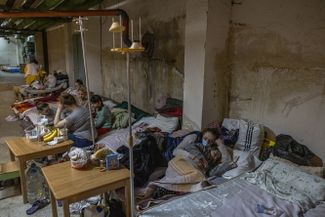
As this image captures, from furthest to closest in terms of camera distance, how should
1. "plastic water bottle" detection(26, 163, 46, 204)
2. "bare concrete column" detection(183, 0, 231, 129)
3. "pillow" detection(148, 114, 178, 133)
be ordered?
"pillow" detection(148, 114, 178, 133) < "bare concrete column" detection(183, 0, 231, 129) < "plastic water bottle" detection(26, 163, 46, 204)

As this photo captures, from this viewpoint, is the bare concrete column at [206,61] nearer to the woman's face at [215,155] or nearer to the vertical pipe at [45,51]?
the woman's face at [215,155]

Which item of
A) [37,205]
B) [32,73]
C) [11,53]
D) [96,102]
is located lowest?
[37,205]

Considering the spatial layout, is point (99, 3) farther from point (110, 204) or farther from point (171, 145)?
point (110, 204)

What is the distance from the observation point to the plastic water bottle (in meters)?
2.66

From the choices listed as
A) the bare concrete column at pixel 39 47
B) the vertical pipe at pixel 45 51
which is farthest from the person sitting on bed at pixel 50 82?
the bare concrete column at pixel 39 47

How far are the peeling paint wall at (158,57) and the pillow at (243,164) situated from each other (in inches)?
57.8

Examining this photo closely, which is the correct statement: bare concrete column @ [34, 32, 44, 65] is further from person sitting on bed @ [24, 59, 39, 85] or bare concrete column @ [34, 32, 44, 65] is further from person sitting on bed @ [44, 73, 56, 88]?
person sitting on bed @ [44, 73, 56, 88]

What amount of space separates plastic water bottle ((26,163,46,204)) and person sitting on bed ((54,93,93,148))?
55 cm

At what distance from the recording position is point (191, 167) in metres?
2.47

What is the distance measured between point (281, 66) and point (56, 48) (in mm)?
10189

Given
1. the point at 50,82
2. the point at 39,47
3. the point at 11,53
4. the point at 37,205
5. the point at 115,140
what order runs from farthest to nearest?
the point at 11,53 → the point at 39,47 → the point at 50,82 → the point at 115,140 → the point at 37,205

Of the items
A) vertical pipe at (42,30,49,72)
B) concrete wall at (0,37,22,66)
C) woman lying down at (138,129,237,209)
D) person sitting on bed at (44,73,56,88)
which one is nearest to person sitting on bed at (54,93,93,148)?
woman lying down at (138,129,237,209)

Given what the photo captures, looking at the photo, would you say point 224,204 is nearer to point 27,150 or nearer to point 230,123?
point 230,123

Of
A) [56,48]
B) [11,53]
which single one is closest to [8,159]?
[56,48]
